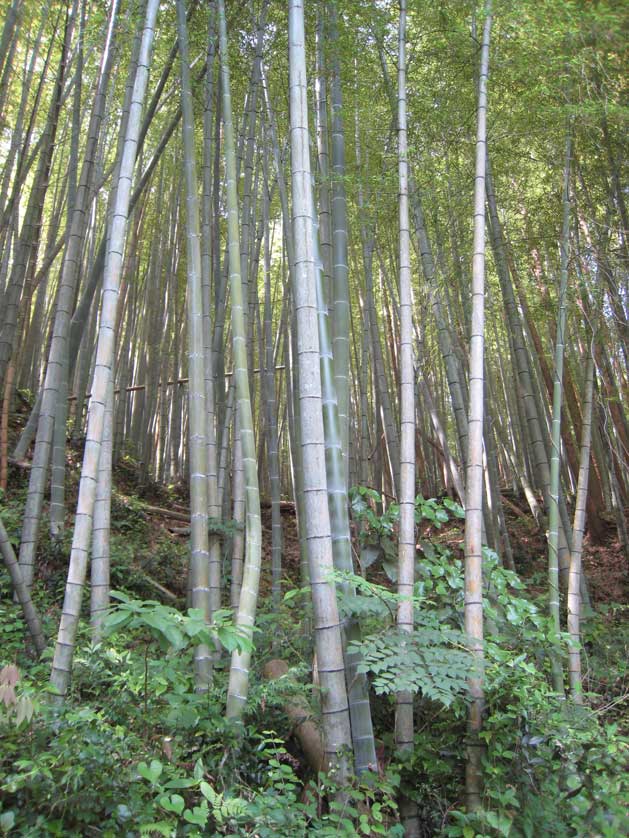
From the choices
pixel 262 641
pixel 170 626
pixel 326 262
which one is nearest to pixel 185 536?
pixel 262 641

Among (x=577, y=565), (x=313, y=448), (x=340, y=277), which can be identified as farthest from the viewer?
(x=577, y=565)

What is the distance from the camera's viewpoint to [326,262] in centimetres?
316

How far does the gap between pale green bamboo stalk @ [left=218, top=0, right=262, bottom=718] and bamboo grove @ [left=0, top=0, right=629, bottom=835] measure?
11mm

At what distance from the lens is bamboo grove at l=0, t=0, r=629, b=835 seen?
2432mm

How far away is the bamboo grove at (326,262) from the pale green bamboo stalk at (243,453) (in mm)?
11

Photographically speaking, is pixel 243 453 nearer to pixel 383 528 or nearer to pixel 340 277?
pixel 383 528

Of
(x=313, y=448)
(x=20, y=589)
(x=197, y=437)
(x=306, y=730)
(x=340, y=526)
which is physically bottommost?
(x=306, y=730)

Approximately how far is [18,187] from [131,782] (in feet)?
13.7

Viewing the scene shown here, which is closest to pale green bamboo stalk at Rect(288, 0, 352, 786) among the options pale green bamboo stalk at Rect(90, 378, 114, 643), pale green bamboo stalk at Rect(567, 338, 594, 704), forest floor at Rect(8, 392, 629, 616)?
pale green bamboo stalk at Rect(90, 378, 114, 643)

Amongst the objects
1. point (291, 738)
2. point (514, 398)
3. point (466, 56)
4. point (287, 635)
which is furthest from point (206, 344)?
point (514, 398)

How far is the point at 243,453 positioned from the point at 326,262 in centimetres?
Answer: 111

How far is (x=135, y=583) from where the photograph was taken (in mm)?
4590

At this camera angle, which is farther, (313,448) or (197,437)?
(197,437)

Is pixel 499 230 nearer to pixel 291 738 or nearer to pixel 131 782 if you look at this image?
pixel 291 738
